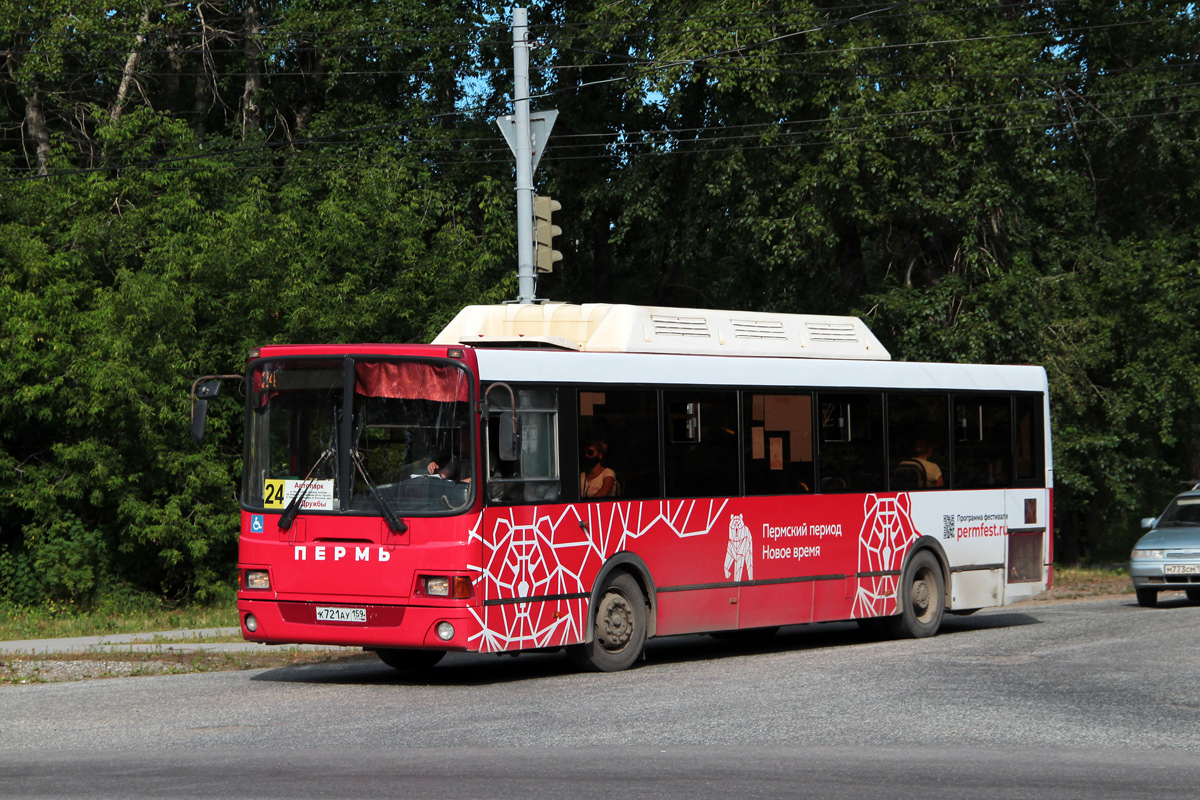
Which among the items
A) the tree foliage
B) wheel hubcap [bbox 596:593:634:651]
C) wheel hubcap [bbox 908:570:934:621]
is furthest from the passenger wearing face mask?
the tree foliage

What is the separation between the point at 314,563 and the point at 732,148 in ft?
57.7

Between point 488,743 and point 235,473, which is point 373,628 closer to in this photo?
point 488,743

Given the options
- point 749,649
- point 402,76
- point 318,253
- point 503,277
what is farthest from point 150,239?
point 749,649

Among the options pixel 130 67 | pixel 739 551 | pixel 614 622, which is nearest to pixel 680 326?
pixel 739 551

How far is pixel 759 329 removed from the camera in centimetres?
1612

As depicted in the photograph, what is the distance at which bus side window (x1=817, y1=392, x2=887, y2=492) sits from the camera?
649 inches

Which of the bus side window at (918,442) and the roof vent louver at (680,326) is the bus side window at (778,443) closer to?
the roof vent louver at (680,326)

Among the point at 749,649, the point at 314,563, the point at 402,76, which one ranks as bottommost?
the point at 749,649

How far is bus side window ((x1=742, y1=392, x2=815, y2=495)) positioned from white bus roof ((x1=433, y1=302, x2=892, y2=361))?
57cm

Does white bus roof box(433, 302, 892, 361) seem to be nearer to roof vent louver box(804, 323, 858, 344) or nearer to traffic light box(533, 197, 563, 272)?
roof vent louver box(804, 323, 858, 344)

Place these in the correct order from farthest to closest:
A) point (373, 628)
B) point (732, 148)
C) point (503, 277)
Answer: point (732, 148) < point (503, 277) < point (373, 628)

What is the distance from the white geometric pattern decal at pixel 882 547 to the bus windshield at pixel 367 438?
5675 millimetres

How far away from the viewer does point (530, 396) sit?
1347 cm

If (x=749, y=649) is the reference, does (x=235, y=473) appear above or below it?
above
